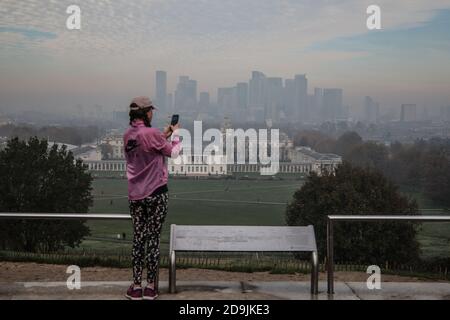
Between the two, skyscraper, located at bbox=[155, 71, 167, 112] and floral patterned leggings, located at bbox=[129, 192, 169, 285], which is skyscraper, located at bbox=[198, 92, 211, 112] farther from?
floral patterned leggings, located at bbox=[129, 192, 169, 285]

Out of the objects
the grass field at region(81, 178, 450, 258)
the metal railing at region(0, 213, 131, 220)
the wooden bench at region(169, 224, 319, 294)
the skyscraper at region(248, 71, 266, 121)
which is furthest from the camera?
the grass field at region(81, 178, 450, 258)

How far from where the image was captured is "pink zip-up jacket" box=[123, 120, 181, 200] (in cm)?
437

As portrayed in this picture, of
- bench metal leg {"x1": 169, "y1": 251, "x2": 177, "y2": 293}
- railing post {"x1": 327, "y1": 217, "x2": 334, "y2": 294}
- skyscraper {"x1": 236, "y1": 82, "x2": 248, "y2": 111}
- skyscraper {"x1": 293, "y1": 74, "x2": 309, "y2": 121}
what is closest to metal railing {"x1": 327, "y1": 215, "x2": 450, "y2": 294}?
railing post {"x1": 327, "y1": 217, "x2": 334, "y2": 294}

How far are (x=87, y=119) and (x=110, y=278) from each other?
15058 millimetres

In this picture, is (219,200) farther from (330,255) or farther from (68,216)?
(68,216)

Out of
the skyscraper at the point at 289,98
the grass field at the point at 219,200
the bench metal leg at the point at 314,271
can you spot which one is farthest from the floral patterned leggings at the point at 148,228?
the grass field at the point at 219,200

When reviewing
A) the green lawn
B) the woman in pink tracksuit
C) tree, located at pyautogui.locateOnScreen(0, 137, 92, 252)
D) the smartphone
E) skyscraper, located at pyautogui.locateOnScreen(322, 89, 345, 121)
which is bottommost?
the green lawn

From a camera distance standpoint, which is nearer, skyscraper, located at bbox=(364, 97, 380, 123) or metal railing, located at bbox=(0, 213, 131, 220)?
metal railing, located at bbox=(0, 213, 131, 220)

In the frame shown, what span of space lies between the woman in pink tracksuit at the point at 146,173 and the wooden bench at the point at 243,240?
1.22 ft

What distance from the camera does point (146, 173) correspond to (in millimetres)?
4457

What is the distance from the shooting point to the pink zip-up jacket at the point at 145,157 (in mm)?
4371

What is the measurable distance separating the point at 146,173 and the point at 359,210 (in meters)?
20.2

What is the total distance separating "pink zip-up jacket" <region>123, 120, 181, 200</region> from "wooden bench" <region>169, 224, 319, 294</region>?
2.28 ft

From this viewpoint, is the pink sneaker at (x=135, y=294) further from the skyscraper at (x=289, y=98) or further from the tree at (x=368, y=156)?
the tree at (x=368, y=156)
